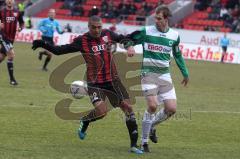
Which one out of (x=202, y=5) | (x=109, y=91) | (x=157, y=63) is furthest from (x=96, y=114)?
(x=202, y=5)

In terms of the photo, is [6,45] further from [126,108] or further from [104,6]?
[104,6]

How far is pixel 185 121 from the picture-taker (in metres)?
14.2

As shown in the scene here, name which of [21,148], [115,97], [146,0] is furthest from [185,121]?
[146,0]

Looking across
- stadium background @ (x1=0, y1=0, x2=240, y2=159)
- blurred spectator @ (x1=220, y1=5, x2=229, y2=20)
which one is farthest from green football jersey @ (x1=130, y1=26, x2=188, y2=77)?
blurred spectator @ (x1=220, y1=5, x2=229, y2=20)

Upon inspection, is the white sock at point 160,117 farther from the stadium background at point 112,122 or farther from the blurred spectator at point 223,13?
the blurred spectator at point 223,13

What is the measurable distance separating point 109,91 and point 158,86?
0.82 meters

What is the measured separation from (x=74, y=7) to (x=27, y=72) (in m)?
28.1

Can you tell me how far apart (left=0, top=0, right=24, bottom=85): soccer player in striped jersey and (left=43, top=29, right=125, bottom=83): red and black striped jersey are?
9.05 metres

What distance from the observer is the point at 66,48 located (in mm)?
10688

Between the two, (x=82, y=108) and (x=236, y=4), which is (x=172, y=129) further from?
(x=236, y=4)

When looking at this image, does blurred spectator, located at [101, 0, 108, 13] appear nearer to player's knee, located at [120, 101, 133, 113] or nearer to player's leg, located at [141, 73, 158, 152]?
player's leg, located at [141, 73, 158, 152]

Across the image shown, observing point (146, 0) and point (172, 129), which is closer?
point (172, 129)

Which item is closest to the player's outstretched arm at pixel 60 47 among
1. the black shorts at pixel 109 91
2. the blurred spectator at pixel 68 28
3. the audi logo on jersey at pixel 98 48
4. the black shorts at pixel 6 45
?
the audi logo on jersey at pixel 98 48

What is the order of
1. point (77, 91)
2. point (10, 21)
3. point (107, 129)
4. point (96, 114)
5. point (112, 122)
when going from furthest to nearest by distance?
point (10, 21) → point (77, 91) → point (112, 122) → point (107, 129) → point (96, 114)
